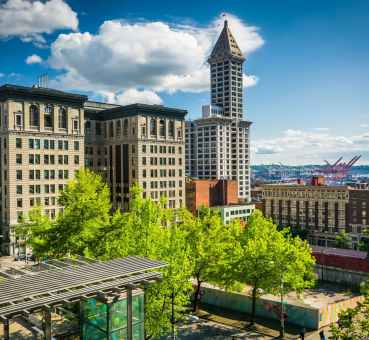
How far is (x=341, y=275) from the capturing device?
63.2 metres

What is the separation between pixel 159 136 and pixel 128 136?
7.49 metres

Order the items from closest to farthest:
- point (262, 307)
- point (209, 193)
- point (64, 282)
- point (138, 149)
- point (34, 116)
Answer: point (64, 282) < point (262, 307) < point (34, 116) < point (138, 149) < point (209, 193)

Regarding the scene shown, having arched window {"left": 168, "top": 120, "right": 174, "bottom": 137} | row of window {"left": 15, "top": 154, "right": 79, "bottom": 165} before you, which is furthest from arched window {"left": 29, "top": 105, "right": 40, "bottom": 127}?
arched window {"left": 168, "top": 120, "right": 174, "bottom": 137}

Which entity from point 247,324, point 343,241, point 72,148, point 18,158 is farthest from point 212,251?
point 343,241

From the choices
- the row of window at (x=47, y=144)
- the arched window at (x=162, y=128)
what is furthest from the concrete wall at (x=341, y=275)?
the row of window at (x=47, y=144)

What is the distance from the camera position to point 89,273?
22469 millimetres

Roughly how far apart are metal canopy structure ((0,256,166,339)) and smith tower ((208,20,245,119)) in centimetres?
16053

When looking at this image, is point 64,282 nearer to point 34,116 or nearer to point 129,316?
point 129,316

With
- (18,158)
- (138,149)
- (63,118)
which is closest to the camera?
(18,158)

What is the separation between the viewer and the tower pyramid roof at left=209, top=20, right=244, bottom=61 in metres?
185

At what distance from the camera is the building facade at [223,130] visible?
17388 cm

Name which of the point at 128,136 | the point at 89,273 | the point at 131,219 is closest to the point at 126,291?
the point at 89,273

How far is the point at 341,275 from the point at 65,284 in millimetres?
52509

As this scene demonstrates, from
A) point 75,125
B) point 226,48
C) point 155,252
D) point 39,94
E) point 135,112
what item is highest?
point 226,48
